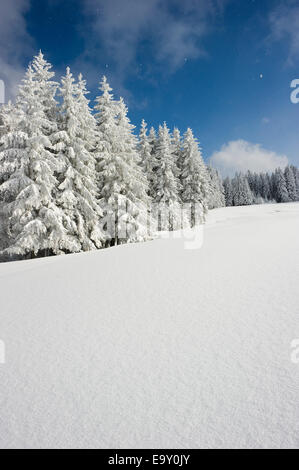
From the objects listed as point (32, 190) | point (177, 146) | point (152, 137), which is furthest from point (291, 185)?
point (32, 190)

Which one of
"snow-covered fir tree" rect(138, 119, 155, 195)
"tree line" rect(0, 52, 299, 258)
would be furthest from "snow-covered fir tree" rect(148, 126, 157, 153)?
"tree line" rect(0, 52, 299, 258)

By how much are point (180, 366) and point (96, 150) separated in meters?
19.6

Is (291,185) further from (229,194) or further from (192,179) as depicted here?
(192,179)

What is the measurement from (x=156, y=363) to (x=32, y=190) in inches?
529

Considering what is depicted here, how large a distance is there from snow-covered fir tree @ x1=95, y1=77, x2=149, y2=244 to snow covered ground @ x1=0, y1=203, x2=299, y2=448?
11.6m

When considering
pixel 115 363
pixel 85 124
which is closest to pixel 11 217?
pixel 85 124

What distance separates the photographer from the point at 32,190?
46.0ft

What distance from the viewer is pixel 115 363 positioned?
139 inches

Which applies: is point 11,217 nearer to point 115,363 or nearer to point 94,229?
point 94,229

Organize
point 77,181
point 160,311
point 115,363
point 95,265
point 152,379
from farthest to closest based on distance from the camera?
point 77,181, point 95,265, point 160,311, point 115,363, point 152,379

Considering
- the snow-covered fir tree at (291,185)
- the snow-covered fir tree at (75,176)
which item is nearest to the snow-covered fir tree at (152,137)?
the snow-covered fir tree at (75,176)

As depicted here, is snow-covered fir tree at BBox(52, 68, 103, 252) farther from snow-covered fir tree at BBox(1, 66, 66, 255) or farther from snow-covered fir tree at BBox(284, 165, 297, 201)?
snow-covered fir tree at BBox(284, 165, 297, 201)

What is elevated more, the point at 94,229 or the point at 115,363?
the point at 94,229

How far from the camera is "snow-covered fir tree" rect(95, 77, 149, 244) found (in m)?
18.4
